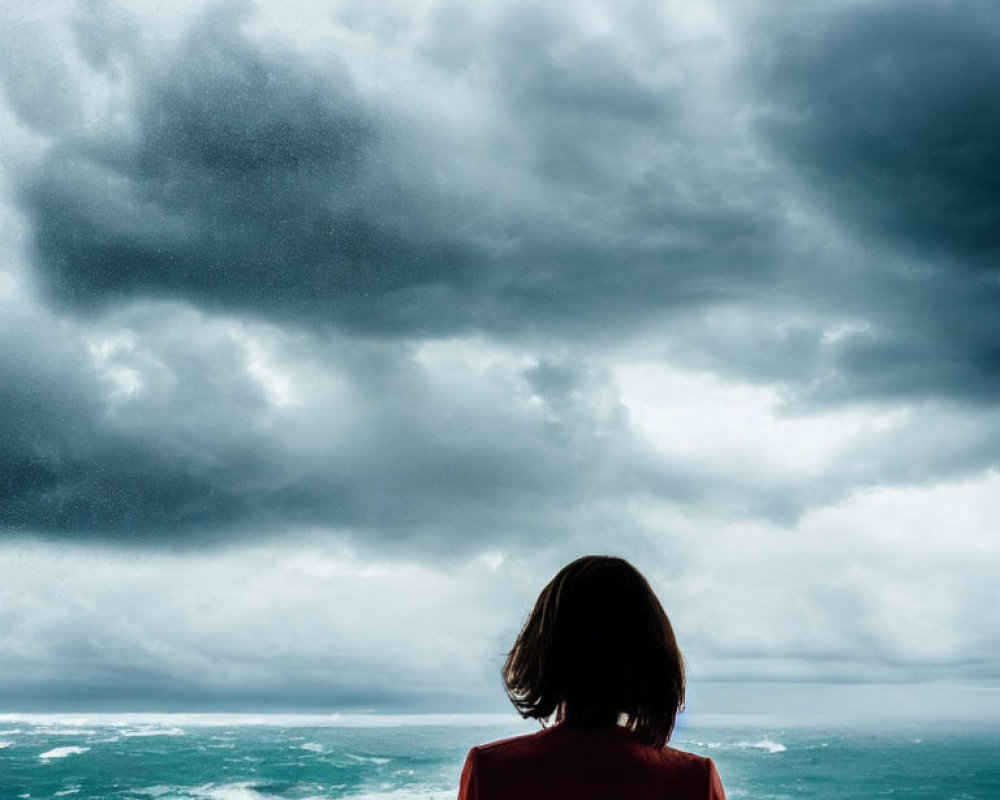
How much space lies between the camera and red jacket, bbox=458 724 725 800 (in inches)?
83.7

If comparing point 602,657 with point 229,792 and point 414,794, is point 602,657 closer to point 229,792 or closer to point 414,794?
point 414,794

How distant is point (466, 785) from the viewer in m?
2.18

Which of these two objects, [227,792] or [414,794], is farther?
[227,792]

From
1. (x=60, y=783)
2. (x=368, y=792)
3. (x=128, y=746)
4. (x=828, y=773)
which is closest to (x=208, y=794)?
(x=368, y=792)

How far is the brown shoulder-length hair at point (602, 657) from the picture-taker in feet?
7.52

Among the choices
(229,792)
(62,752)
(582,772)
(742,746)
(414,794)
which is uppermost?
(582,772)

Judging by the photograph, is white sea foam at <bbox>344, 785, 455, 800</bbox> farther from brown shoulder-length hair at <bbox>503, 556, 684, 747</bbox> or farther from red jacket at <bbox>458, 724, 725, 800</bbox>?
red jacket at <bbox>458, 724, 725, 800</bbox>

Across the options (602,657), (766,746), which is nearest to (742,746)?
(766,746)

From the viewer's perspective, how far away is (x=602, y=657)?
7.61 ft

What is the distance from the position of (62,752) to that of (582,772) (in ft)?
591

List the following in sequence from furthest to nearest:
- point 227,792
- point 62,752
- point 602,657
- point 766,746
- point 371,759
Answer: point 766,746 → point 62,752 → point 371,759 → point 227,792 → point 602,657

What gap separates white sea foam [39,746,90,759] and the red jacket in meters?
173

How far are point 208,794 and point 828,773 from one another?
264 feet

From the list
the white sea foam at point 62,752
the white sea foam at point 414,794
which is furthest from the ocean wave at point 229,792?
the white sea foam at point 62,752
